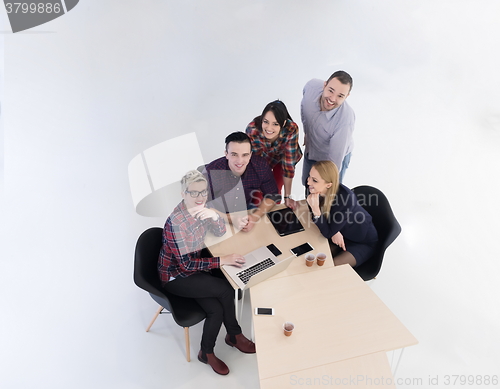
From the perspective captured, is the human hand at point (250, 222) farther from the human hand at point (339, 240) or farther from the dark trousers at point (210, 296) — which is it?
the human hand at point (339, 240)

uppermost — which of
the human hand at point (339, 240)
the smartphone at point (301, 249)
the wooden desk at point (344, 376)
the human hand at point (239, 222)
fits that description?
the human hand at point (239, 222)

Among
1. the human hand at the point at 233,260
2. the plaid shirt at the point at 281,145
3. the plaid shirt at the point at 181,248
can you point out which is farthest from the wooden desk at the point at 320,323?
the plaid shirt at the point at 281,145

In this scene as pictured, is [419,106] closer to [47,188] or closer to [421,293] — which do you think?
[421,293]

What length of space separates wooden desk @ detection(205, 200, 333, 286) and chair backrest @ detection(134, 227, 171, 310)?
0.36 m

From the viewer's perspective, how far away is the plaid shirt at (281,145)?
311cm

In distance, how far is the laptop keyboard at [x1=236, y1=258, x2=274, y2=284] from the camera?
8.28 feet

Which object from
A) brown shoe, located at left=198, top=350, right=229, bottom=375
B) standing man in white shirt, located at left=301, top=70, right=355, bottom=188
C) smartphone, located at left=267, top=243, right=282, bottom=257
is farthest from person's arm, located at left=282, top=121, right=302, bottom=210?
brown shoe, located at left=198, top=350, right=229, bottom=375

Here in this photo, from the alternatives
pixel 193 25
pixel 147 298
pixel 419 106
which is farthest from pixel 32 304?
pixel 419 106

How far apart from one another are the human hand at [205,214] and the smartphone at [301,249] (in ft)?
1.95

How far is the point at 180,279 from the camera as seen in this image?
101 inches

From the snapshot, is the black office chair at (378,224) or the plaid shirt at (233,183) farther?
the plaid shirt at (233,183)

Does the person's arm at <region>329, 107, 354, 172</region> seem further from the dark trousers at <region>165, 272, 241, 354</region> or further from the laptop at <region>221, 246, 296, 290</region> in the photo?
the dark trousers at <region>165, 272, 241, 354</region>

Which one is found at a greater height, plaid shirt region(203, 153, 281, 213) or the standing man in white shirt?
the standing man in white shirt

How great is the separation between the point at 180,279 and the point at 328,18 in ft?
17.6
